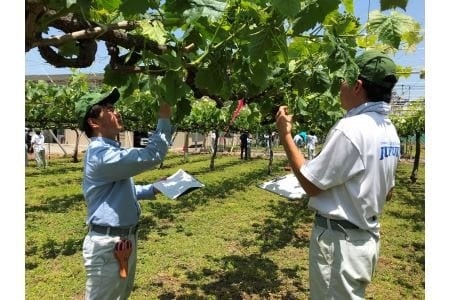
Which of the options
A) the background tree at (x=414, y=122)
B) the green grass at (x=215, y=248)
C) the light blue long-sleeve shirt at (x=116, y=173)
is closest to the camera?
the light blue long-sleeve shirt at (x=116, y=173)

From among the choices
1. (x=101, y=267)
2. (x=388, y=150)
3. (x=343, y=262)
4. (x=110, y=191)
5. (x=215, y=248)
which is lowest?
(x=215, y=248)

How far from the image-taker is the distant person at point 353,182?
6.04 feet

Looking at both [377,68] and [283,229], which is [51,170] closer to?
[283,229]

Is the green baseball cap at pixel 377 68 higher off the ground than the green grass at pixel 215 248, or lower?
higher

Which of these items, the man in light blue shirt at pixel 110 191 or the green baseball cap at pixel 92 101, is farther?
the green baseball cap at pixel 92 101

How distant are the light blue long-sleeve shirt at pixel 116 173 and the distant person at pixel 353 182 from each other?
67cm

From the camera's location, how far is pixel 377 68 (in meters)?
1.90

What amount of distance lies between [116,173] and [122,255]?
46 cm

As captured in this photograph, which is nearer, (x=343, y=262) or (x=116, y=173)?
(x=343, y=262)

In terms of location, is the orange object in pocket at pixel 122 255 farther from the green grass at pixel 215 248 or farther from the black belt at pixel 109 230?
the green grass at pixel 215 248

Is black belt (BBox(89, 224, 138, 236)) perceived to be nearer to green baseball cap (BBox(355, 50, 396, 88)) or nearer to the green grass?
green baseball cap (BBox(355, 50, 396, 88))

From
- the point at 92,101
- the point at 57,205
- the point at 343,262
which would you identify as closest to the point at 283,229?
the point at 57,205

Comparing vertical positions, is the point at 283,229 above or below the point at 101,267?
below

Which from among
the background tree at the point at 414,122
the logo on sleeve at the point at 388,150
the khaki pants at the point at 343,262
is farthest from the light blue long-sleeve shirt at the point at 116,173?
the background tree at the point at 414,122
